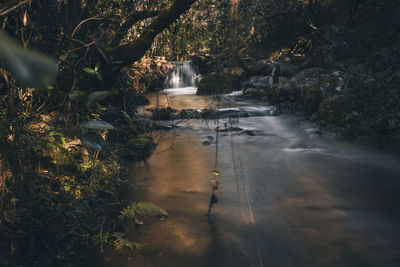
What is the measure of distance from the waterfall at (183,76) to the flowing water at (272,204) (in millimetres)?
10085

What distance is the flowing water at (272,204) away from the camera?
10.6 ft

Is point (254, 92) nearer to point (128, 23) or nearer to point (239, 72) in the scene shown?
point (239, 72)

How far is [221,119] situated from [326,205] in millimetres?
6041

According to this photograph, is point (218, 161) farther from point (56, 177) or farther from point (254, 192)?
point (56, 177)

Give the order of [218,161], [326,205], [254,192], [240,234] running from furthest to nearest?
[218,161] → [254,192] → [326,205] → [240,234]

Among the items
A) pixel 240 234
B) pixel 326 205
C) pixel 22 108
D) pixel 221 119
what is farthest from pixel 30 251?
pixel 221 119

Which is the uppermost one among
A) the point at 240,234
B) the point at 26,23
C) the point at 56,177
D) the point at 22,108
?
the point at 26,23

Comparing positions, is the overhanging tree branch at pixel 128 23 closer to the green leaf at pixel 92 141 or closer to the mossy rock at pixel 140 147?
the mossy rock at pixel 140 147

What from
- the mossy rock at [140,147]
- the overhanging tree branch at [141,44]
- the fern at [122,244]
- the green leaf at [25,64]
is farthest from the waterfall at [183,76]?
the green leaf at [25,64]

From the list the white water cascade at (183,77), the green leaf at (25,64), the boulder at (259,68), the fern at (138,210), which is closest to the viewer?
the green leaf at (25,64)

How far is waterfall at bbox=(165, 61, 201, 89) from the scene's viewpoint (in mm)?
17484

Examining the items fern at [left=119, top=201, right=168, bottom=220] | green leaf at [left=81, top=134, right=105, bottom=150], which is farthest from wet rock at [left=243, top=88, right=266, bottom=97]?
green leaf at [left=81, top=134, right=105, bottom=150]

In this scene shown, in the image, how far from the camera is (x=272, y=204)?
4.37 meters

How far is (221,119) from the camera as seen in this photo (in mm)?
10094
